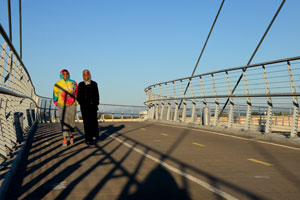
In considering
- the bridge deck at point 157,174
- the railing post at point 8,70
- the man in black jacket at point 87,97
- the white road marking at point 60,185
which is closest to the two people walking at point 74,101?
the man in black jacket at point 87,97

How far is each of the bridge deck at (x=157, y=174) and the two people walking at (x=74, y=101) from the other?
1299 millimetres

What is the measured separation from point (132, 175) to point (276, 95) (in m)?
7.56

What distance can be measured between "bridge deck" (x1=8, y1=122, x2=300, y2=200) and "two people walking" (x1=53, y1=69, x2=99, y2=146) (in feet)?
4.26

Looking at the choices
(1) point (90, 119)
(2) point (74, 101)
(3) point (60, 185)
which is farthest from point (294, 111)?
(3) point (60, 185)

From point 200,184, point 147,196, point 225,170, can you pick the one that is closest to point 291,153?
point 225,170

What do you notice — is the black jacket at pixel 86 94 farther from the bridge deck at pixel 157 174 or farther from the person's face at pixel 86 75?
the bridge deck at pixel 157 174

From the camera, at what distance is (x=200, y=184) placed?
18.7 ft

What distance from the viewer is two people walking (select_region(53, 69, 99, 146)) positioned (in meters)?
11.4

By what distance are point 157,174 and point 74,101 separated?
5740 millimetres

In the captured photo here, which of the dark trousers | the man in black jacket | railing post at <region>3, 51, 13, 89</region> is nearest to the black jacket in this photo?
the man in black jacket

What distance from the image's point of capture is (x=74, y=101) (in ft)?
38.4

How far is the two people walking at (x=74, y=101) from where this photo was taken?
1141cm

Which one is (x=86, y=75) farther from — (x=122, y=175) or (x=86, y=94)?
(x=122, y=175)

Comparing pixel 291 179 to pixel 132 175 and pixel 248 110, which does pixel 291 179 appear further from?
pixel 248 110
